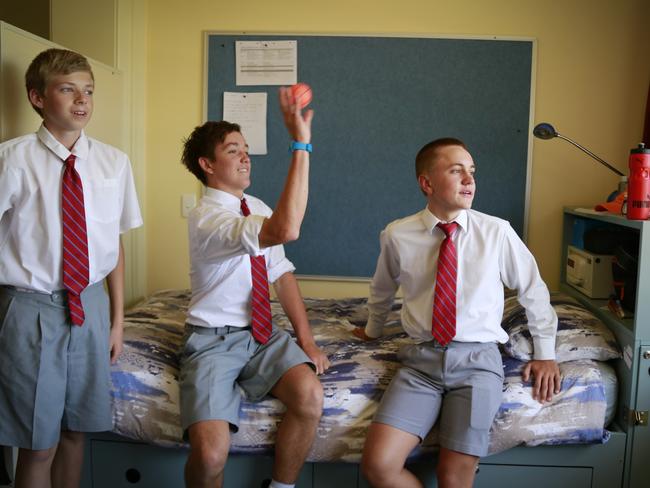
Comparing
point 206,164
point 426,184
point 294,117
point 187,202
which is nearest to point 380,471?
point 426,184

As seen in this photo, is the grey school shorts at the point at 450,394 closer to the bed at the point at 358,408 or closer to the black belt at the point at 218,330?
the bed at the point at 358,408

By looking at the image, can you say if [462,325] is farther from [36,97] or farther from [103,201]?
[36,97]

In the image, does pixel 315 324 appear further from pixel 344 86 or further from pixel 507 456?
pixel 344 86

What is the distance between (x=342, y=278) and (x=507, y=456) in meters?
1.29

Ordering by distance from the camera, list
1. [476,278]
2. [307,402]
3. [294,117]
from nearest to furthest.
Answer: [294,117]
[307,402]
[476,278]

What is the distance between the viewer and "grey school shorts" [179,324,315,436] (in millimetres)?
1790

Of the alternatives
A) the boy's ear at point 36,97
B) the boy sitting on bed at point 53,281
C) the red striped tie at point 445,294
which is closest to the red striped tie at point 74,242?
the boy sitting on bed at point 53,281

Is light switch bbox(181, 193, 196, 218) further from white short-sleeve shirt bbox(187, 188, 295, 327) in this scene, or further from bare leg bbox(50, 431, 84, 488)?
bare leg bbox(50, 431, 84, 488)

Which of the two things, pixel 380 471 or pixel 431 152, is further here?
pixel 431 152

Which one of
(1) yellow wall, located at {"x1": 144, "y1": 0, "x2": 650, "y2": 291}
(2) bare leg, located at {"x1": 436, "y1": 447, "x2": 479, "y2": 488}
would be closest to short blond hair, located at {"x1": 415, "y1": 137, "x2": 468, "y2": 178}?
(2) bare leg, located at {"x1": 436, "y1": 447, "x2": 479, "y2": 488}

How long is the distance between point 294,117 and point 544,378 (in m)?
1.07

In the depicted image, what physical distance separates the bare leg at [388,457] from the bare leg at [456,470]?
0.08 m

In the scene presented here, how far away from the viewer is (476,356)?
1.86 meters

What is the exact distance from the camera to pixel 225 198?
6.70 ft
